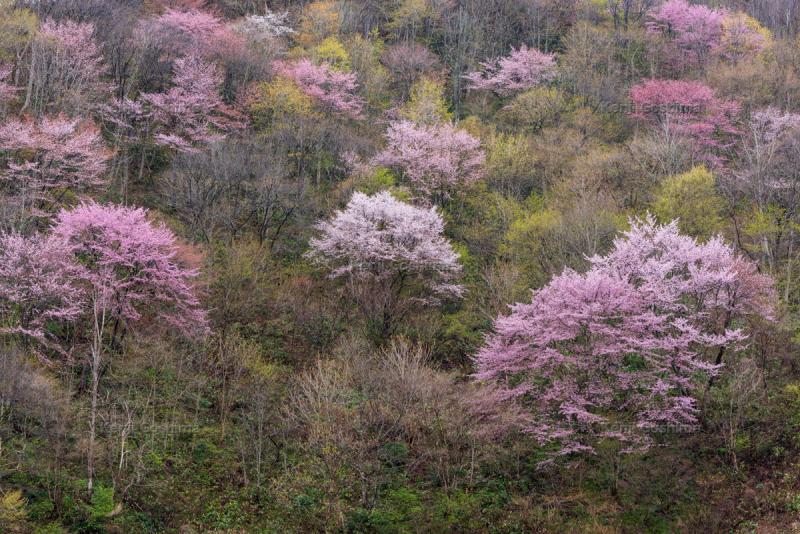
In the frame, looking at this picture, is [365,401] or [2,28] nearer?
[365,401]

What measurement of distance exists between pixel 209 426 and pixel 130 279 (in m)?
6.30

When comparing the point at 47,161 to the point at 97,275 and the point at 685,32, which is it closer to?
the point at 97,275

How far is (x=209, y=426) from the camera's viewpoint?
24.1 metres

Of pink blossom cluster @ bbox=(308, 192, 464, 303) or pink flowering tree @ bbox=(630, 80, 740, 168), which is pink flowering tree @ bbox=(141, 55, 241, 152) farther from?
pink flowering tree @ bbox=(630, 80, 740, 168)

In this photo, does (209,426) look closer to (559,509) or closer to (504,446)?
(504,446)

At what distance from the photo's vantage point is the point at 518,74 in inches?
2037

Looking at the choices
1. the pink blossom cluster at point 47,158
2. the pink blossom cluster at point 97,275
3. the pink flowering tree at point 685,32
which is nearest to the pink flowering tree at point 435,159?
the pink blossom cluster at point 47,158

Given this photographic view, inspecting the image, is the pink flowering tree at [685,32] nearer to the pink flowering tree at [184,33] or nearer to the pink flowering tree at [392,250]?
the pink flowering tree at [392,250]

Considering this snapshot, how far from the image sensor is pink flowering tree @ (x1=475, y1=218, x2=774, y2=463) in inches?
882

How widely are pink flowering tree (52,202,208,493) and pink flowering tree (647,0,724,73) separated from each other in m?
41.9

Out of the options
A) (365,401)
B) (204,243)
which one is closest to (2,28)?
(204,243)

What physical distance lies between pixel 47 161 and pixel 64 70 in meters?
8.28

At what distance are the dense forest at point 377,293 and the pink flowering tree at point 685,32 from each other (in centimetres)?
373

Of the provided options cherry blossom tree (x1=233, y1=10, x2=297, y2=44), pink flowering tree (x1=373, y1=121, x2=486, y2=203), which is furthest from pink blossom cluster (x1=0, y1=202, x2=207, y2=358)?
cherry blossom tree (x1=233, y1=10, x2=297, y2=44)
